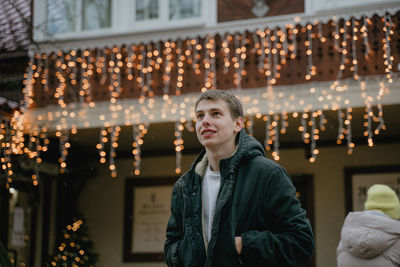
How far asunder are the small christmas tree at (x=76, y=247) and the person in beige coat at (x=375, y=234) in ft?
22.9

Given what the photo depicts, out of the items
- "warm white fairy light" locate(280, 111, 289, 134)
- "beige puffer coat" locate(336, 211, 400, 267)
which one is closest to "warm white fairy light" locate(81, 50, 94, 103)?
"warm white fairy light" locate(280, 111, 289, 134)

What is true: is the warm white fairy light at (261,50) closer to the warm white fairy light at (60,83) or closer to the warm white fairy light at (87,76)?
the warm white fairy light at (87,76)

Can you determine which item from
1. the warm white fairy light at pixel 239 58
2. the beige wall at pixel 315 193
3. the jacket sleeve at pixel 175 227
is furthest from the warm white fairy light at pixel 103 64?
the jacket sleeve at pixel 175 227

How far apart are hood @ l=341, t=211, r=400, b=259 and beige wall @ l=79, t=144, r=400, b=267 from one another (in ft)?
19.7

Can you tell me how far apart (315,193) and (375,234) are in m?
6.33

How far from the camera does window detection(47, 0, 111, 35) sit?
37.6ft

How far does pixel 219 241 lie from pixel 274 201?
0.29 meters

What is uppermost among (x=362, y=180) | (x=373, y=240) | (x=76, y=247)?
(x=362, y=180)

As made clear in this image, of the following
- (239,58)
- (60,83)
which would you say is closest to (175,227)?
(239,58)

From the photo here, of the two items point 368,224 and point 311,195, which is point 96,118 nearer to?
point 311,195

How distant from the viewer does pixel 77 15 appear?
11539mm

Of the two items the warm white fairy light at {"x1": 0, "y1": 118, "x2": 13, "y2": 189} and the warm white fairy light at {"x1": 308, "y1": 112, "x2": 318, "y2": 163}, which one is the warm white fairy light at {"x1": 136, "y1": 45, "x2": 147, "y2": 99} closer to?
the warm white fairy light at {"x1": 0, "y1": 118, "x2": 13, "y2": 189}

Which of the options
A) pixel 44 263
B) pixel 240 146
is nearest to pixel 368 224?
pixel 240 146

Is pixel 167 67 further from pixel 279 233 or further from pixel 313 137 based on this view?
pixel 279 233
